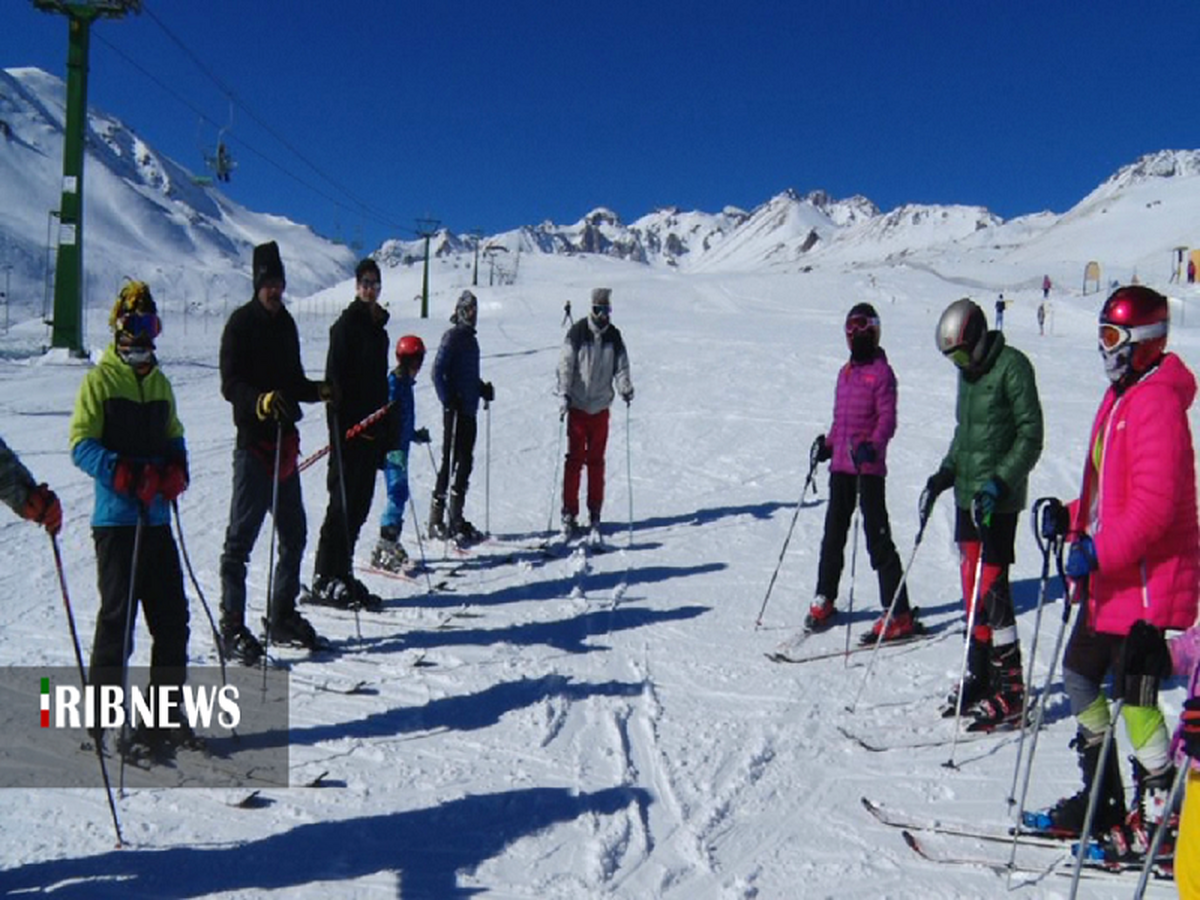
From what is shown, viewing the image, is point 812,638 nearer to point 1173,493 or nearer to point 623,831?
point 623,831

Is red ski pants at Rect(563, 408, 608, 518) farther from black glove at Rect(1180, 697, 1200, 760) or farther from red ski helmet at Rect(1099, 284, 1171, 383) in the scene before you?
black glove at Rect(1180, 697, 1200, 760)

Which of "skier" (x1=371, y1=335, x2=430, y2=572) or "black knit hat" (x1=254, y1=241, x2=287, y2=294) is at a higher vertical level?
"black knit hat" (x1=254, y1=241, x2=287, y2=294)

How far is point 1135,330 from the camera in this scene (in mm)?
3389

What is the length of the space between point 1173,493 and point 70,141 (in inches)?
1076

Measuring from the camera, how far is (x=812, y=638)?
20.6 feet

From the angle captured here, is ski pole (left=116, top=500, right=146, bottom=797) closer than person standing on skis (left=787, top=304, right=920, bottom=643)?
Yes

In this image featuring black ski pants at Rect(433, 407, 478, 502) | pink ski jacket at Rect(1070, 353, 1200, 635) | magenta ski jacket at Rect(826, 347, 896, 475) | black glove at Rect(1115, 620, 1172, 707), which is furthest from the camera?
black ski pants at Rect(433, 407, 478, 502)

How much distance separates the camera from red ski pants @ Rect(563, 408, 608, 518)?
337 inches

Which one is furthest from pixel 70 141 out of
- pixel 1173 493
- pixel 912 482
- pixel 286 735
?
pixel 1173 493

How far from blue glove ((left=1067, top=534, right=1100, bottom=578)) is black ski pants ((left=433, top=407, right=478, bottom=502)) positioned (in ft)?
18.5

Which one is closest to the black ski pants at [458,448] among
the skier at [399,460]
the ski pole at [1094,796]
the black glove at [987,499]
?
the skier at [399,460]

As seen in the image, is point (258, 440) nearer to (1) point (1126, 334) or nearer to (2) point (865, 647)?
(2) point (865, 647)

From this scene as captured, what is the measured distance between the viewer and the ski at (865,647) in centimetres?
593

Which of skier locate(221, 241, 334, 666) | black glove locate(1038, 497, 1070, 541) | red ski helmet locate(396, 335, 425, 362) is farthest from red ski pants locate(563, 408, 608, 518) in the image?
black glove locate(1038, 497, 1070, 541)
